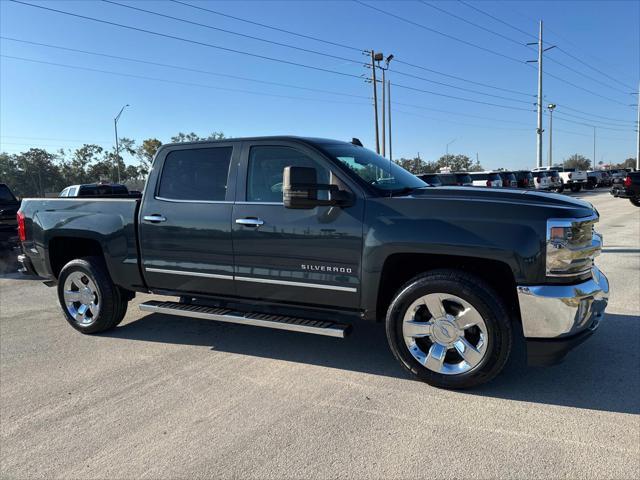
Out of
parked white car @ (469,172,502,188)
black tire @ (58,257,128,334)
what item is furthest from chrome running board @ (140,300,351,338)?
parked white car @ (469,172,502,188)

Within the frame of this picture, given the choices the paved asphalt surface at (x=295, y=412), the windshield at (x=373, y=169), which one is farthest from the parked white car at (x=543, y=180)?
the windshield at (x=373, y=169)

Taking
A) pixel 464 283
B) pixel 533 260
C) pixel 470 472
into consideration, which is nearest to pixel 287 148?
pixel 464 283

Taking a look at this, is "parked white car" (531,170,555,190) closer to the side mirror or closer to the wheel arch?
the wheel arch

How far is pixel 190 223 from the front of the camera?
4.46 meters

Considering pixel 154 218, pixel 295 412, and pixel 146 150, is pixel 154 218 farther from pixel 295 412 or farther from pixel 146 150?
pixel 146 150

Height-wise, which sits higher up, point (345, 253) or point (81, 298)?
point (345, 253)

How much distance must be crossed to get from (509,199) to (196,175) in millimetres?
2824

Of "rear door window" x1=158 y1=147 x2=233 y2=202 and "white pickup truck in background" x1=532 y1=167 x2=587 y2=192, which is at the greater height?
"white pickup truck in background" x1=532 y1=167 x2=587 y2=192

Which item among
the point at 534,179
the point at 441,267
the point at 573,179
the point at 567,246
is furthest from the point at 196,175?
the point at 573,179

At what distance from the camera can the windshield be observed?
4082mm

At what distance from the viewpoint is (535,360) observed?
335cm

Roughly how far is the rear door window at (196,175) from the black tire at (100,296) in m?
1.13

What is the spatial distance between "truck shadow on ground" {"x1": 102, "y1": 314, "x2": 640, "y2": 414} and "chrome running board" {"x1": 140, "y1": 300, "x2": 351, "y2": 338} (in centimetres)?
42

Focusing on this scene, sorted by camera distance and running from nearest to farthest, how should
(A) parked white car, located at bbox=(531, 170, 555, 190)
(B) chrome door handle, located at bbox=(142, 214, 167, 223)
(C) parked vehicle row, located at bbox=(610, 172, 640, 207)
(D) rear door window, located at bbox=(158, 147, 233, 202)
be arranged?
(D) rear door window, located at bbox=(158, 147, 233, 202), (B) chrome door handle, located at bbox=(142, 214, 167, 223), (C) parked vehicle row, located at bbox=(610, 172, 640, 207), (A) parked white car, located at bbox=(531, 170, 555, 190)
